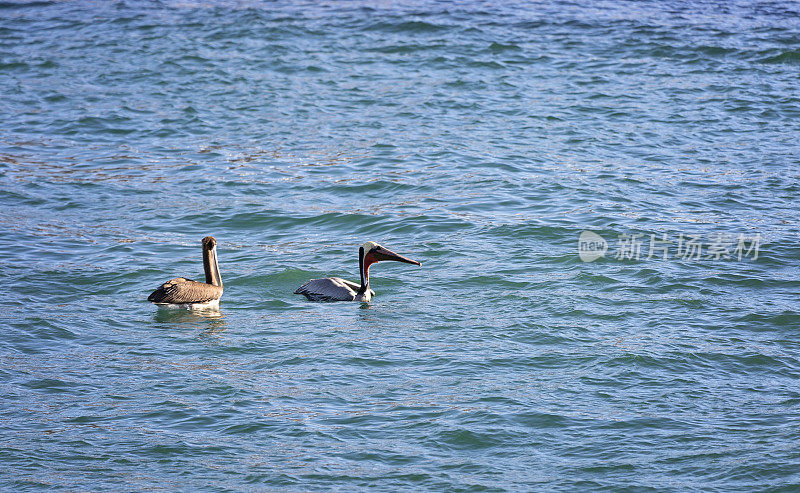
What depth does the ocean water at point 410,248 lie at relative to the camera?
7.84 meters

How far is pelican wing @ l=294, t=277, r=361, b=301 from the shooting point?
444 inches

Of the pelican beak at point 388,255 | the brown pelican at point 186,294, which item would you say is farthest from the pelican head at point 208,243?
the pelican beak at point 388,255

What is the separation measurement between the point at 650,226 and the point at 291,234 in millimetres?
4893

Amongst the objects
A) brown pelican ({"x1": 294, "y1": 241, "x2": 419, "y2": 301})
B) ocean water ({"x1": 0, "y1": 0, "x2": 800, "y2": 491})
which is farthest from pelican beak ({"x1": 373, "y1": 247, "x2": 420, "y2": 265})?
ocean water ({"x1": 0, "y1": 0, "x2": 800, "y2": 491})

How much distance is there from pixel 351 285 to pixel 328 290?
311mm

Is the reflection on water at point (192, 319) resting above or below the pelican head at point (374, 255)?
below

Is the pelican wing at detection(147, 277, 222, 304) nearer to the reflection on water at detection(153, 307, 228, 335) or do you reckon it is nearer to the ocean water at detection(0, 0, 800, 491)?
the reflection on water at detection(153, 307, 228, 335)

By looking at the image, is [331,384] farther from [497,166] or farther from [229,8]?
[229,8]

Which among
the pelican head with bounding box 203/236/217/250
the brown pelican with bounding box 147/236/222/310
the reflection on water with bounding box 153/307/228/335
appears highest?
the pelican head with bounding box 203/236/217/250

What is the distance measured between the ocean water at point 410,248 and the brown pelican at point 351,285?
0.54ft

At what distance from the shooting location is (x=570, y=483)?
23.8 feet

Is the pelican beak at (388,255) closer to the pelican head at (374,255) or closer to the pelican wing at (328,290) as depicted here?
the pelican head at (374,255)

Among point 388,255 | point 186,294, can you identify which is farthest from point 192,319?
point 388,255

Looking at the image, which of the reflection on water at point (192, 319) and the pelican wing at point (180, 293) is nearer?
the reflection on water at point (192, 319)
